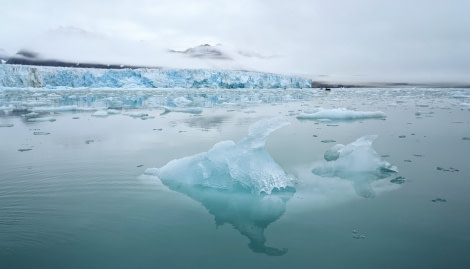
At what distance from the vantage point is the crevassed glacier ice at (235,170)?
4199 millimetres

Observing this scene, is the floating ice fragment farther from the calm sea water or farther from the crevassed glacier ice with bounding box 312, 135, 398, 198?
the crevassed glacier ice with bounding box 312, 135, 398, 198

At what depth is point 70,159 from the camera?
6074mm

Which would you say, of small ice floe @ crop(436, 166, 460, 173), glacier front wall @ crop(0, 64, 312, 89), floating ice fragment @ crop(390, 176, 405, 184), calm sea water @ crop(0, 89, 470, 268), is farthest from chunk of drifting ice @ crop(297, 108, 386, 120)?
glacier front wall @ crop(0, 64, 312, 89)

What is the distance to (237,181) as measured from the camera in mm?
4207

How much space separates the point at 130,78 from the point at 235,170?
48.2m

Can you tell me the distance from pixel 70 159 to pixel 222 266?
180 inches

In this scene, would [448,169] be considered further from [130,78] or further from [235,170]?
[130,78]

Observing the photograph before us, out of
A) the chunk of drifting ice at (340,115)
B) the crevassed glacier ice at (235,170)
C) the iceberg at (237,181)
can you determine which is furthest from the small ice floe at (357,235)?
the chunk of drifting ice at (340,115)

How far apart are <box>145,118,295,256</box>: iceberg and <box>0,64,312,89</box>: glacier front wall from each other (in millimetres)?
43071

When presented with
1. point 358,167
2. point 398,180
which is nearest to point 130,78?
point 358,167

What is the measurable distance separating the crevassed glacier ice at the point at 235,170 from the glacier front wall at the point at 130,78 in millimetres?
42938

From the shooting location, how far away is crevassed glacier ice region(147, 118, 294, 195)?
420cm

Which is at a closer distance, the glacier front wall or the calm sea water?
the calm sea water

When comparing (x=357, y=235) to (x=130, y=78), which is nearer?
(x=357, y=235)
